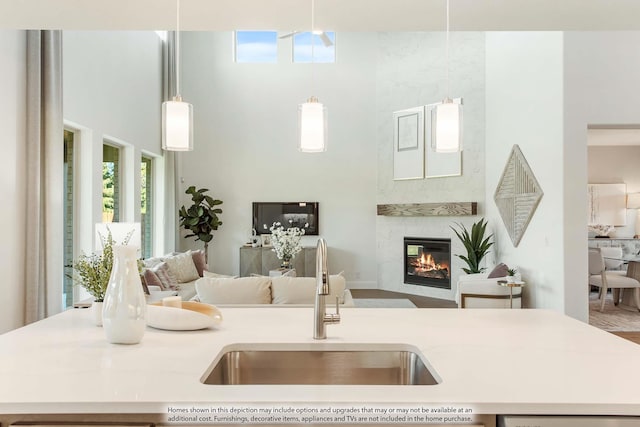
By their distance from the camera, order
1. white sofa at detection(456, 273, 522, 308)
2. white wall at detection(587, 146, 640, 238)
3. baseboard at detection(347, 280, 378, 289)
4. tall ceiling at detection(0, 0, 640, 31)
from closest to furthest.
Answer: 1. tall ceiling at detection(0, 0, 640, 31)
2. white sofa at detection(456, 273, 522, 308)
3. baseboard at detection(347, 280, 378, 289)
4. white wall at detection(587, 146, 640, 238)

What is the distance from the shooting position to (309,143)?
1.82 m

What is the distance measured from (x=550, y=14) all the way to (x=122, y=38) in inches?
195

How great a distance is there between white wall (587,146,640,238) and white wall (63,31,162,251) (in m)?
7.97

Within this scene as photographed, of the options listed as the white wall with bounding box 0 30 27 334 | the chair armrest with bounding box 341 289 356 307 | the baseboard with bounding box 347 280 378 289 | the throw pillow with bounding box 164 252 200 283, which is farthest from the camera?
the baseboard with bounding box 347 280 378 289

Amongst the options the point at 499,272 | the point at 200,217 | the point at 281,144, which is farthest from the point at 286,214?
the point at 499,272

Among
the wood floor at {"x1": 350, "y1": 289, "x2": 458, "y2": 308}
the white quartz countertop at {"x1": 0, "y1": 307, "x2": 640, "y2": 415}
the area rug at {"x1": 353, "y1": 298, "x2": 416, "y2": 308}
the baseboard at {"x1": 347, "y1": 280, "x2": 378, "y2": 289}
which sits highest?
the white quartz countertop at {"x1": 0, "y1": 307, "x2": 640, "y2": 415}

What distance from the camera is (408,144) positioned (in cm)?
735

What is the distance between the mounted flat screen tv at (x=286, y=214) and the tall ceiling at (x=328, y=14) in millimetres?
5010

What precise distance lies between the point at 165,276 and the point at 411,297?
3837 mm

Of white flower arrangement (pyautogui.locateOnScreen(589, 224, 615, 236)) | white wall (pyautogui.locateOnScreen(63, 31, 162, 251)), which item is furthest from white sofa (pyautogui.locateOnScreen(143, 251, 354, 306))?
white flower arrangement (pyautogui.locateOnScreen(589, 224, 615, 236))

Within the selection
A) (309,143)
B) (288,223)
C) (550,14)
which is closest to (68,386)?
(309,143)

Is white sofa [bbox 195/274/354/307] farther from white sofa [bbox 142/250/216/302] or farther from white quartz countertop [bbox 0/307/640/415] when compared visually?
white quartz countertop [bbox 0/307/640/415]

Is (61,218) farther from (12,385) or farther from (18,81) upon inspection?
(12,385)

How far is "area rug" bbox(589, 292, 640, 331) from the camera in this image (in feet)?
16.6
